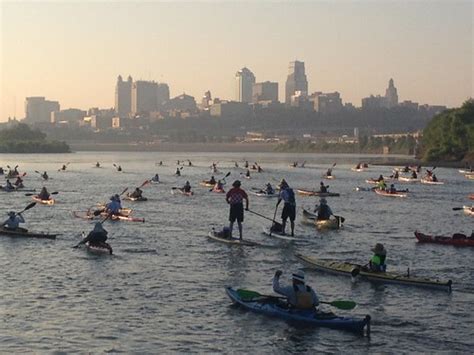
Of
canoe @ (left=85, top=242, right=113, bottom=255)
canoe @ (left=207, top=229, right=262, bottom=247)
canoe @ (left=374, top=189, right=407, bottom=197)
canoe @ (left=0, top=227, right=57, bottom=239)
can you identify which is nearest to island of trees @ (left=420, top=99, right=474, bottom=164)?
canoe @ (left=374, top=189, right=407, bottom=197)

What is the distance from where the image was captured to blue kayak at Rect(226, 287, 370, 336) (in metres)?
21.0

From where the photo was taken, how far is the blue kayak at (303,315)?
21.0 meters

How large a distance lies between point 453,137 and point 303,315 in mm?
133815

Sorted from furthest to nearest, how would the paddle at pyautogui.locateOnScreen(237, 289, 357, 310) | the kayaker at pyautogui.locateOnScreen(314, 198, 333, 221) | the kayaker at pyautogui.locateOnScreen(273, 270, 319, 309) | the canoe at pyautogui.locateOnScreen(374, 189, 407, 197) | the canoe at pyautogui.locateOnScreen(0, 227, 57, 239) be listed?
1. the canoe at pyautogui.locateOnScreen(374, 189, 407, 197)
2. the kayaker at pyautogui.locateOnScreen(314, 198, 333, 221)
3. the canoe at pyautogui.locateOnScreen(0, 227, 57, 239)
4. the paddle at pyautogui.locateOnScreen(237, 289, 357, 310)
5. the kayaker at pyautogui.locateOnScreen(273, 270, 319, 309)

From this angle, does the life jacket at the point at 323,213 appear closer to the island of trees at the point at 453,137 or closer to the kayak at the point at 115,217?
the kayak at the point at 115,217

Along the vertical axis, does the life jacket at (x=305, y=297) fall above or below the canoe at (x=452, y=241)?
above

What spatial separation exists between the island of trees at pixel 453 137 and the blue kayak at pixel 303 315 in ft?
408

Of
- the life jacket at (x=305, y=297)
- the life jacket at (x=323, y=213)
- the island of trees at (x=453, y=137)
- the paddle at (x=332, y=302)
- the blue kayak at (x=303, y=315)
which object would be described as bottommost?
the blue kayak at (x=303, y=315)

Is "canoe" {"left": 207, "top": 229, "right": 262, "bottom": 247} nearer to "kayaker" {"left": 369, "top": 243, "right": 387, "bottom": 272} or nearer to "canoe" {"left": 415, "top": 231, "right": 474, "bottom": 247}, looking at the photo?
"canoe" {"left": 415, "top": 231, "right": 474, "bottom": 247}

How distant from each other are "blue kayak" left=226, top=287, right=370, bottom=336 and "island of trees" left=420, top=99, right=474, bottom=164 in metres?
124

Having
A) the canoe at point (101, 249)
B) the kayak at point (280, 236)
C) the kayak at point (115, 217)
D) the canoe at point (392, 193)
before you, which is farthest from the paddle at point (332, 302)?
the canoe at point (392, 193)

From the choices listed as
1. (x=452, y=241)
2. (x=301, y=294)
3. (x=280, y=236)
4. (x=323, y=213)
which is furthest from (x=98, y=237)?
(x=452, y=241)

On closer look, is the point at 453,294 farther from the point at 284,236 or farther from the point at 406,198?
the point at 406,198

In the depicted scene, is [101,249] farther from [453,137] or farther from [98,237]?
[453,137]
